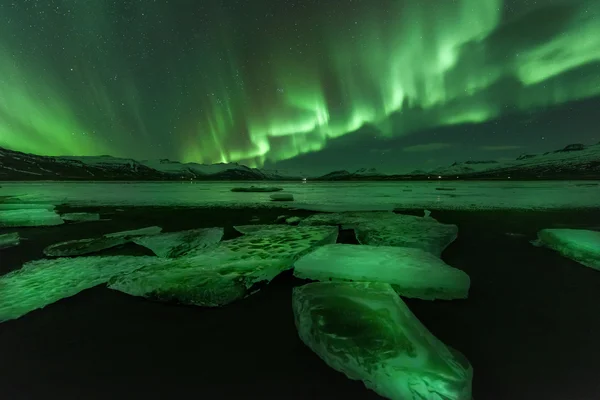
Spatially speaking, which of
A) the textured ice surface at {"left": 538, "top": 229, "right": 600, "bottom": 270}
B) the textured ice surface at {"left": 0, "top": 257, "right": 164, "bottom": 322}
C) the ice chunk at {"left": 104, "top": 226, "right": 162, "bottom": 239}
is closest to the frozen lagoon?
the textured ice surface at {"left": 538, "top": 229, "right": 600, "bottom": 270}

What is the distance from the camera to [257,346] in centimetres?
273

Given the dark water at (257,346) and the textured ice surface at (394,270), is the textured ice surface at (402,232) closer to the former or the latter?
the textured ice surface at (394,270)

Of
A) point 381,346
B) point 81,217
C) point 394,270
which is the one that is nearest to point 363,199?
point 81,217

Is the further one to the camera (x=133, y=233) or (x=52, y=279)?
(x=133, y=233)

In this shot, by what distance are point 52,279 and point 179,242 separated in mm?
2352

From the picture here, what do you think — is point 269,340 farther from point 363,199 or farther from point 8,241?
point 363,199

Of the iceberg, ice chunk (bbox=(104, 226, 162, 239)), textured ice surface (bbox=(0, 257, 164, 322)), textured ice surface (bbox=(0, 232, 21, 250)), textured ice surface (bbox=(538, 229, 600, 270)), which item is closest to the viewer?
textured ice surface (bbox=(0, 257, 164, 322))

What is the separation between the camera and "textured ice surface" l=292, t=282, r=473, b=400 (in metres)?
1.97

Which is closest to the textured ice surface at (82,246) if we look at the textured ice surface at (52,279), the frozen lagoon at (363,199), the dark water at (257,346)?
the textured ice surface at (52,279)

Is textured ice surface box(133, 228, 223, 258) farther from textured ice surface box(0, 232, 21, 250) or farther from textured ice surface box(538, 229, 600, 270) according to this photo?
textured ice surface box(538, 229, 600, 270)

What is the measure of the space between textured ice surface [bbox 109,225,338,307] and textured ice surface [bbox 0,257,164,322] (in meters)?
0.54

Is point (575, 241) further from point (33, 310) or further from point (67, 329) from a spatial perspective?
point (33, 310)

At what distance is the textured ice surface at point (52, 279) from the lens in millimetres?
3370

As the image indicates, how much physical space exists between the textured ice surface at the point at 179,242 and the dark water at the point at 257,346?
1.75 m
